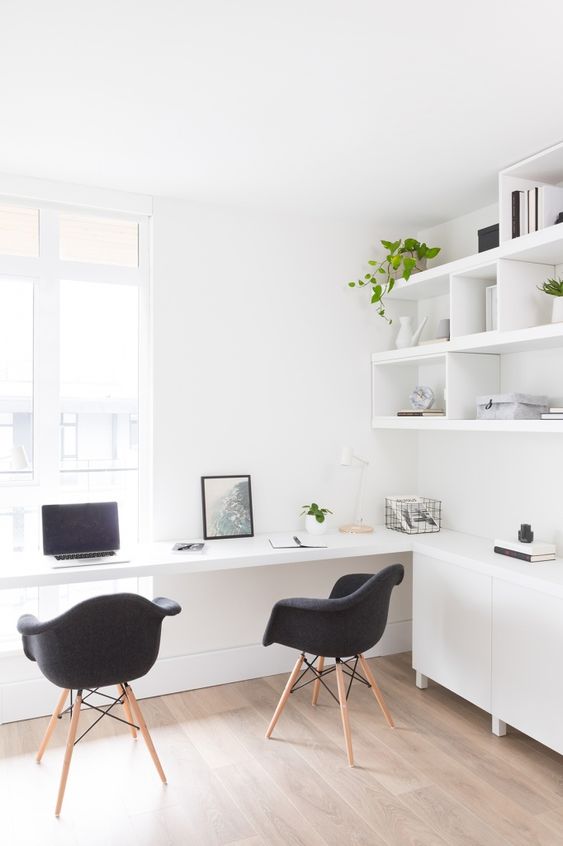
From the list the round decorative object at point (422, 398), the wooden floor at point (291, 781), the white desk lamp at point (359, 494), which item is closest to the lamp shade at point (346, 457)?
the white desk lamp at point (359, 494)

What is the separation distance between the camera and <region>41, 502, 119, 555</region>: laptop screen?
2957mm

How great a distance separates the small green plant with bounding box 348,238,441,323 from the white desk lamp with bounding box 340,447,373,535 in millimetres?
875

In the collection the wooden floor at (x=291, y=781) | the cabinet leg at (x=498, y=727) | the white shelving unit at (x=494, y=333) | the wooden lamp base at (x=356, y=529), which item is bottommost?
the wooden floor at (x=291, y=781)

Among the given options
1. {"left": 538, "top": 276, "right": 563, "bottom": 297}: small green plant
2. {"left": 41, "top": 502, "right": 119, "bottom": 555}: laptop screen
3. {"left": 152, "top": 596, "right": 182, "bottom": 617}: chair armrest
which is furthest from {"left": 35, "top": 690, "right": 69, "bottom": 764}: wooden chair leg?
{"left": 538, "top": 276, "right": 563, "bottom": 297}: small green plant

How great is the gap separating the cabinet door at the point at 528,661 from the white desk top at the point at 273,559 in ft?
0.26

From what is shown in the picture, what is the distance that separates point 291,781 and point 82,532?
142 cm

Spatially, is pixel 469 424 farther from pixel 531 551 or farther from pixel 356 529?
pixel 356 529

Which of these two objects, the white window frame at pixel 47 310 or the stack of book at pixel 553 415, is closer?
the stack of book at pixel 553 415

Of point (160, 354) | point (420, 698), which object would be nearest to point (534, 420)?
point (420, 698)

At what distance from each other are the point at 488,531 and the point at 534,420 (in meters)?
0.88

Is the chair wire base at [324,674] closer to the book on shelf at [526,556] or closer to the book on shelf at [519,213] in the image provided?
the book on shelf at [526,556]

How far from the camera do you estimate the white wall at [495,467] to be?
3053 mm

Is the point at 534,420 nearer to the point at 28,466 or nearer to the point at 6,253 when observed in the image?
the point at 28,466

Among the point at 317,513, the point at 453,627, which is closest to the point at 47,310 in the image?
the point at 317,513
